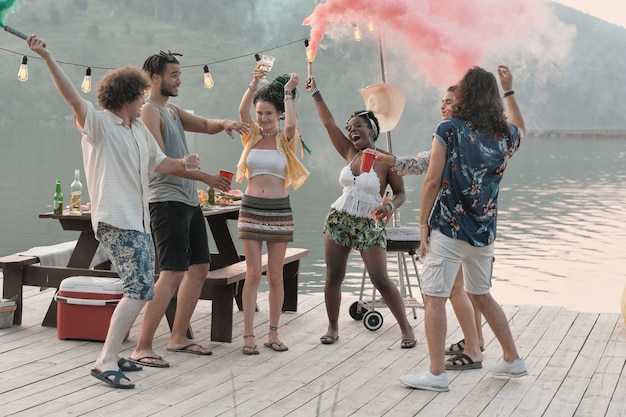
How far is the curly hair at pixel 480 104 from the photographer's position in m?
4.62

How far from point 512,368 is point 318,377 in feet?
Result: 3.28

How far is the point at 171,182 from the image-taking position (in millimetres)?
5301

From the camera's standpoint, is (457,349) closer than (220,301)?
Yes

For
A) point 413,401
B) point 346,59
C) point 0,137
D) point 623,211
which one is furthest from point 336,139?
point 346,59

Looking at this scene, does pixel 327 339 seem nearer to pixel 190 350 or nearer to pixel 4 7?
pixel 190 350

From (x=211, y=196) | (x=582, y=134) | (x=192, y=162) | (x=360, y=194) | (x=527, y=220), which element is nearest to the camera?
(x=192, y=162)

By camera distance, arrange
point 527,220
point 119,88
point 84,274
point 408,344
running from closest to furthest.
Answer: point 119,88
point 408,344
point 84,274
point 527,220

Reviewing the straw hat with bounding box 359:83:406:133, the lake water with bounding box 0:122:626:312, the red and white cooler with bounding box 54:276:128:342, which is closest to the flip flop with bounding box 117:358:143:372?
the red and white cooler with bounding box 54:276:128:342

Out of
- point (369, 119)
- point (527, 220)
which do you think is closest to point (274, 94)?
point (369, 119)

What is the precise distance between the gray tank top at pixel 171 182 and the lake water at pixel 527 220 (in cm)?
593

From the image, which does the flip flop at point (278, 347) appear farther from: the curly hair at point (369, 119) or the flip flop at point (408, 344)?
the curly hair at point (369, 119)

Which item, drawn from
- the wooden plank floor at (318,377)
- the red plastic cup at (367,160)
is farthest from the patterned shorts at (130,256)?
the red plastic cup at (367,160)

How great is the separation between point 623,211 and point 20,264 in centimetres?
2140

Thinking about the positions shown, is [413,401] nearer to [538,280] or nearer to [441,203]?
[441,203]
